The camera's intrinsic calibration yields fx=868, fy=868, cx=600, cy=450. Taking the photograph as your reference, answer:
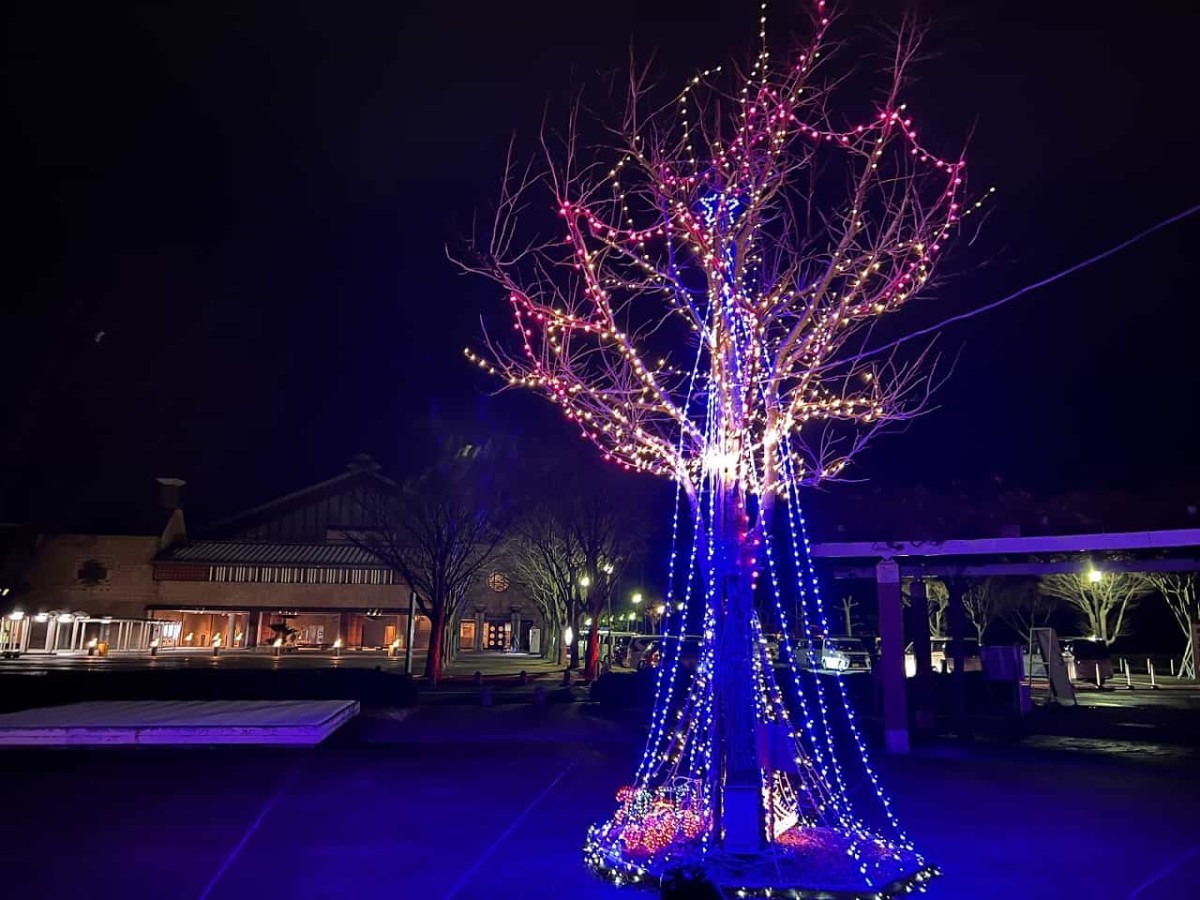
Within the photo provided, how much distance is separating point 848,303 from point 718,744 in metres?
4.59

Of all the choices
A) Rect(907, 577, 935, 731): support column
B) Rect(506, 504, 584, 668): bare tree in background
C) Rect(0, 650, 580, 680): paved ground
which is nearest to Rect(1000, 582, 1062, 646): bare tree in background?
Rect(506, 504, 584, 668): bare tree in background

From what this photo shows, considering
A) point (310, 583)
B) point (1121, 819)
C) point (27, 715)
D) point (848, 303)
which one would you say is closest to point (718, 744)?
point (848, 303)

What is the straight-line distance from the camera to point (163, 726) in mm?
15250

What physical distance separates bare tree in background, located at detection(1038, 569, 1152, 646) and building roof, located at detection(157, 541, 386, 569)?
112 ft

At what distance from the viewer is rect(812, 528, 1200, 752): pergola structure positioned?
13688 mm

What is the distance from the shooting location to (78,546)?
4722 cm

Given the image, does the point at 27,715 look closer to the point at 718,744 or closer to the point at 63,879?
the point at 63,879

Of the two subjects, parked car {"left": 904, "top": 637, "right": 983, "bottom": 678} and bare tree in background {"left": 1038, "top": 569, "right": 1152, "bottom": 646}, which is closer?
parked car {"left": 904, "top": 637, "right": 983, "bottom": 678}

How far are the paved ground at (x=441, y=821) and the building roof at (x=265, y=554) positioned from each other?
33618 millimetres

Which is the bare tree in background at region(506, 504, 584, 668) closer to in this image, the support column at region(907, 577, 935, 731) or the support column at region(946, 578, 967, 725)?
the support column at region(907, 577, 935, 731)

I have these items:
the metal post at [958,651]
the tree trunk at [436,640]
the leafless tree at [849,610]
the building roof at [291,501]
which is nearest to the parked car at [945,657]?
the metal post at [958,651]

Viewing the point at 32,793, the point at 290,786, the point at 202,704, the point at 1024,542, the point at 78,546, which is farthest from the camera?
the point at 78,546

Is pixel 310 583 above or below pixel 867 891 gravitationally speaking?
above

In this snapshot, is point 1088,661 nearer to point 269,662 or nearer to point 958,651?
point 958,651
